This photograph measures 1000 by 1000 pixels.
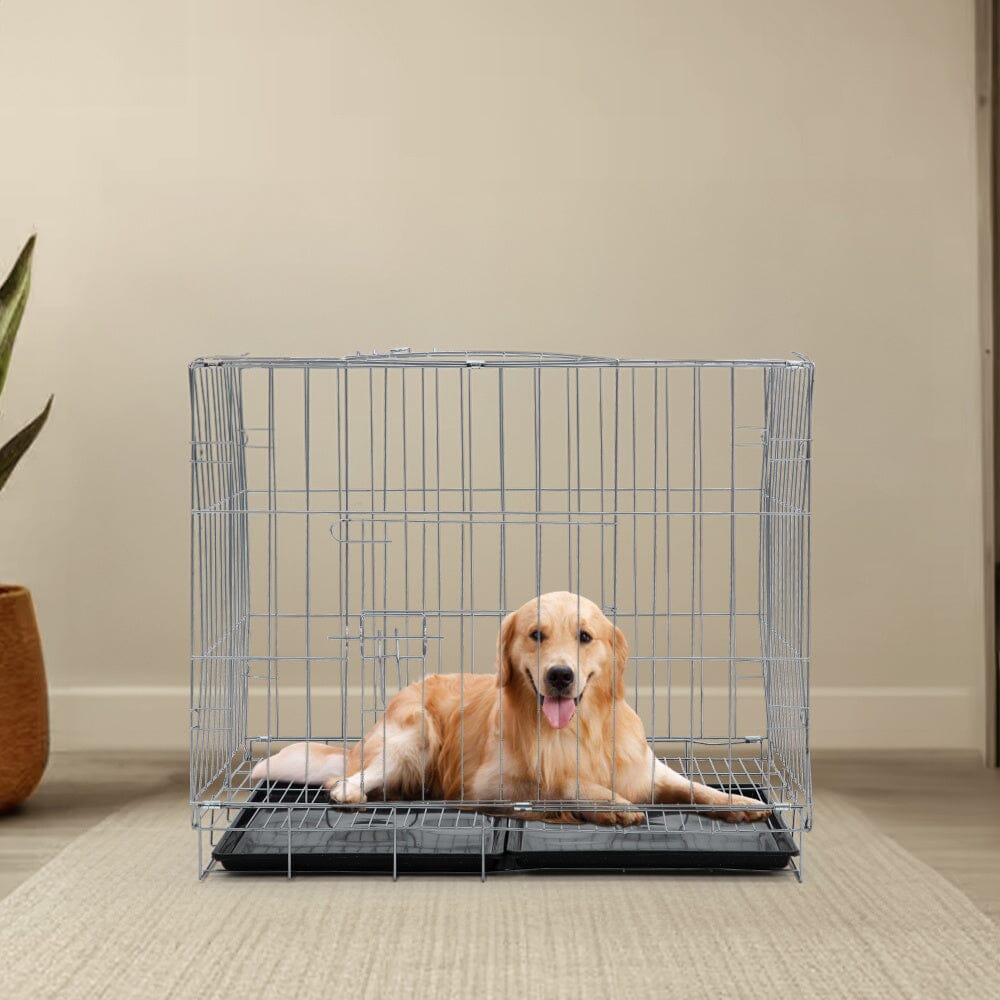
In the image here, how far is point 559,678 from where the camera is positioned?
2.66 meters

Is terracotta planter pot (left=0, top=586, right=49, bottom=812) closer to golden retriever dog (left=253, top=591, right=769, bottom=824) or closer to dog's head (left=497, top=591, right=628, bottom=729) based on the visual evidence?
golden retriever dog (left=253, top=591, right=769, bottom=824)

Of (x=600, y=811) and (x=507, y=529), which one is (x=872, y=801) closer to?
(x=600, y=811)

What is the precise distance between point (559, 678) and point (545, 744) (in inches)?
5.9

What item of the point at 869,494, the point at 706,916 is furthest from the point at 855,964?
the point at 869,494

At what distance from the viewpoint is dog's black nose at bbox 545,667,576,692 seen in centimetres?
266

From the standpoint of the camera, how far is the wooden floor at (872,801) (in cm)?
264

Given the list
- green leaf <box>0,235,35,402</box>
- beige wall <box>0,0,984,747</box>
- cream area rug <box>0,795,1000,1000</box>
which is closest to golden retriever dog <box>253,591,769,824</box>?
cream area rug <box>0,795,1000,1000</box>

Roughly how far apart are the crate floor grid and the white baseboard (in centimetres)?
93

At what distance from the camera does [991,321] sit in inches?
142

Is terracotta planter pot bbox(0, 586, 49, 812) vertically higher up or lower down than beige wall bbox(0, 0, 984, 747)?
lower down

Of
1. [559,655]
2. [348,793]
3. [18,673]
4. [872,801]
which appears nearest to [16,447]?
[18,673]

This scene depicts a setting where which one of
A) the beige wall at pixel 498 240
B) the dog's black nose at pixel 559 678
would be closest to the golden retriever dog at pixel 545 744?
the dog's black nose at pixel 559 678

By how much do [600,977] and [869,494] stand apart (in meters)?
1.99

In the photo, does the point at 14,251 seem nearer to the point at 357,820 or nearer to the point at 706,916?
the point at 357,820
